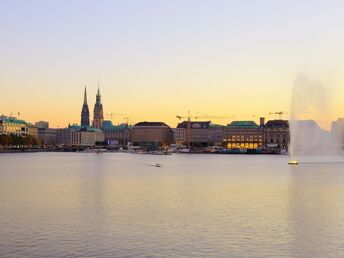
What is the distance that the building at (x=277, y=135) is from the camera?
190m

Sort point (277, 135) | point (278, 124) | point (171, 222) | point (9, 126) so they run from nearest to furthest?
point (171, 222) → point (9, 126) → point (277, 135) → point (278, 124)

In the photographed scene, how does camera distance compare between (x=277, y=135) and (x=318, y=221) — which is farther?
(x=277, y=135)

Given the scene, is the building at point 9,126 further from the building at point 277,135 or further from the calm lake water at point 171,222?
the calm lake water at point 171,222

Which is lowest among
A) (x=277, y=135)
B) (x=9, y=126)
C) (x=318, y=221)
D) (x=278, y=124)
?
(x=318, y=221)

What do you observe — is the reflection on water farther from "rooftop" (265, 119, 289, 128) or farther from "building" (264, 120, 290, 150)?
"rooftop" (265, 119, 289, 128)

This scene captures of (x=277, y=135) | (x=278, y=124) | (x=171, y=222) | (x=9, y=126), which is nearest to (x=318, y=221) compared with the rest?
(x=171, y=222)

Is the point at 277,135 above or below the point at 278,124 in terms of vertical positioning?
below

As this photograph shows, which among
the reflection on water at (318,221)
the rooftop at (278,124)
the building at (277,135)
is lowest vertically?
the reflection on water at (318,221)

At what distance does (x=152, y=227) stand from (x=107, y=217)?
3174 mm

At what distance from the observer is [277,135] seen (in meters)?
192

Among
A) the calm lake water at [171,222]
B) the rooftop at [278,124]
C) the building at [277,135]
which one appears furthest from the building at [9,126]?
the calm lake water at [171,222]

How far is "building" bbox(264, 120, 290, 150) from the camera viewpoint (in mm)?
189800

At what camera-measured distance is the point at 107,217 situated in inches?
1000

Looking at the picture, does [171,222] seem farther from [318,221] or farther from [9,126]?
[9,126]
